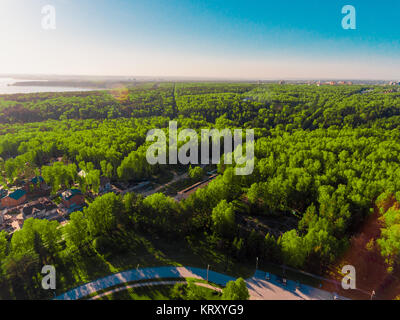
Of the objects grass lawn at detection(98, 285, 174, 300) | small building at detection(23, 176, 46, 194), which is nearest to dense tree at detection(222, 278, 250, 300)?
grass lawn at detection(98, 285, 174, 300)

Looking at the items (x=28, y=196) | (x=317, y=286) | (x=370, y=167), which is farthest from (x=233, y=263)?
(x=28, y=196)

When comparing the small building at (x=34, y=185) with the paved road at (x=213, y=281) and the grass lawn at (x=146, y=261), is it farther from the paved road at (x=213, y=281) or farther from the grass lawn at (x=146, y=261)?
the paved road at (x=213, y=281)

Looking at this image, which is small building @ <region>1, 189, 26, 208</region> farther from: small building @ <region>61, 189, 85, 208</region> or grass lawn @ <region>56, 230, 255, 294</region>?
grass lawn @ <region>56, 230, 255, 294</region>

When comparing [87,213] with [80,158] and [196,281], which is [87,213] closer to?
[196,281]

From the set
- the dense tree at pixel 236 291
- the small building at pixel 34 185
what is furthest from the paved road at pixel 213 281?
the small building at pixel 34 185
